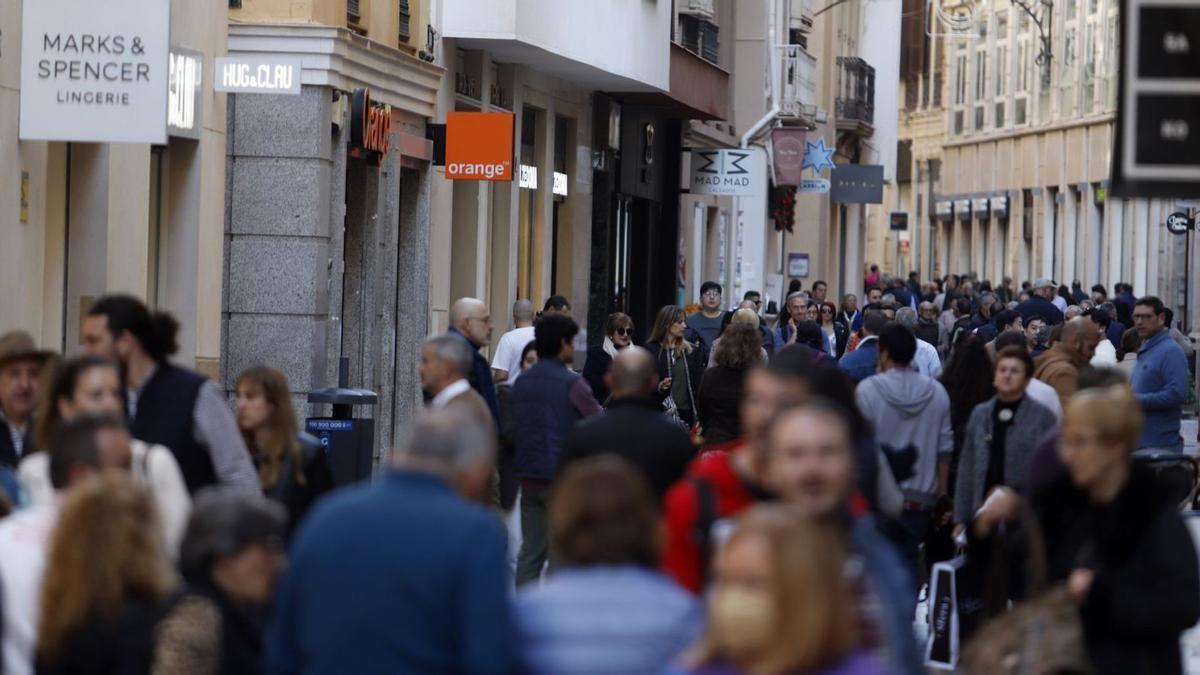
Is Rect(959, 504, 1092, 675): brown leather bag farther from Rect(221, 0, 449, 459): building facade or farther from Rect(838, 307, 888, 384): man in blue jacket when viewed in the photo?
Rect(221, 0, 449, 459): building facade

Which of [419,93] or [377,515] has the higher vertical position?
[419,93]

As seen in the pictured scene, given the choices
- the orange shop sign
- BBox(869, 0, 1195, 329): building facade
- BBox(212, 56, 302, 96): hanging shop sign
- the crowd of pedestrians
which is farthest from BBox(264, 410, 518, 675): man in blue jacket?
BBox(869, 0, 1195, 329): building facade

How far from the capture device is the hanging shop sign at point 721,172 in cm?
3575

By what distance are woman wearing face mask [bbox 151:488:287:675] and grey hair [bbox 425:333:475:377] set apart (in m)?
5.24

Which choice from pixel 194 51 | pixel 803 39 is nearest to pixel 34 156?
pixel 194 51

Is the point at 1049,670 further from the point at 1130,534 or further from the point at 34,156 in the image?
the point at 34,156

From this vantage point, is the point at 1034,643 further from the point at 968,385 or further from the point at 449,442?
the point at 968,385

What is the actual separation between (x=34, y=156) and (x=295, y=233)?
5006mm

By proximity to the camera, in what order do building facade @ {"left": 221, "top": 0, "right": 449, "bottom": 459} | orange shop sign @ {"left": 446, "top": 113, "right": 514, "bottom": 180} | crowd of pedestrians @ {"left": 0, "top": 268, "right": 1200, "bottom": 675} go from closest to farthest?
crowd of pedestrians @ {"left": 0, "top": 268, "right": 1200, "bottom": 675}, building facade @ {"left": 221, "top": 0, "right": 449, "bottom": 459}, orange shop sign @ {"left": 446, "top": 113, "right": 514, "bottom": 180}

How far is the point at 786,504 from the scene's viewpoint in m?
6.30

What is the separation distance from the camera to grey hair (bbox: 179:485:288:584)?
21.1 feet

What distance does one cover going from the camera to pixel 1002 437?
38.3ft

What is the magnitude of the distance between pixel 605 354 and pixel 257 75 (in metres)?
3.02

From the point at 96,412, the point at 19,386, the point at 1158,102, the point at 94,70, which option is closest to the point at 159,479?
the point at 96,412
